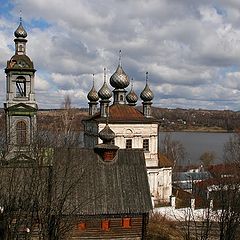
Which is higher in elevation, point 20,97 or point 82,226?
point 20,97

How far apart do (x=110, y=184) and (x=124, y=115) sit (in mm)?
9957

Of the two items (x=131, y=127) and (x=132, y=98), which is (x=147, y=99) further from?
(x=131, y=127)

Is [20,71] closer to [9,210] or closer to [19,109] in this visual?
[19,109]

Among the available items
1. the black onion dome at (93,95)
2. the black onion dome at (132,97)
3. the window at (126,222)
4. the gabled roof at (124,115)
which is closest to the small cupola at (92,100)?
the black onion dome at (93,95)

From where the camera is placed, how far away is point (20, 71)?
55.7 feet

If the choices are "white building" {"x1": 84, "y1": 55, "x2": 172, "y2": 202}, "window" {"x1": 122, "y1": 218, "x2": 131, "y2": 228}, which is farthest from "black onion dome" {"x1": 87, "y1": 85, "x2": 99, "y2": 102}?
"window" {"x1": 122, "y1": 218, "x2": 131, "y2": 228}

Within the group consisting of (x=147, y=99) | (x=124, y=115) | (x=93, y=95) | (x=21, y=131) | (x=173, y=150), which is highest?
(x=93, y=95)

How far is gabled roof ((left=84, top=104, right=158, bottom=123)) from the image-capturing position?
967 inches

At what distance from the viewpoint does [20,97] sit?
55.6 feet

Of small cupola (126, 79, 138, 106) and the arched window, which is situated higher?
small cupola (126, 79, 138, 106)

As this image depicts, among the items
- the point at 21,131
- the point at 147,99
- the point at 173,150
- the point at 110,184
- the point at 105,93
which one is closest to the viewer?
the point at 110,184

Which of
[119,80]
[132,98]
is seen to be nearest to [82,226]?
[119,80]

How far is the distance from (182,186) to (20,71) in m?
20.4

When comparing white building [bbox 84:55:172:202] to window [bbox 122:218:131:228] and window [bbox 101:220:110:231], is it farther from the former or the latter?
window [bbox 101:220:110:231]
